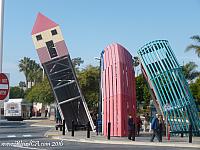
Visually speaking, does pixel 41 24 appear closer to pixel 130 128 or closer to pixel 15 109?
pixel 130 128

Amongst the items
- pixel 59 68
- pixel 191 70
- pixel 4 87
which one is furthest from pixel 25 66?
pixel 4 87

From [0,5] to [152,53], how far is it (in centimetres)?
2082

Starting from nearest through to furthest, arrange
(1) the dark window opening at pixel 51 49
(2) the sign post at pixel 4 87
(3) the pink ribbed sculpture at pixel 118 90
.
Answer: (2) the sign post at pixel 4 87, (3) the pink ribbed sculpture at pixel 118 90, (1) the dark window opening at pixel 51 49

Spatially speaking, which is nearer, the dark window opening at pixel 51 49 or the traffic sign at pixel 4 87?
the traffic sign at pixel 4 87

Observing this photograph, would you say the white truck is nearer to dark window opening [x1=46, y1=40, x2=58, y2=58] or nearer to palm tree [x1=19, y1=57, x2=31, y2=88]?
dark window opening [x1=46, y1=40, x2=58, y2=58]

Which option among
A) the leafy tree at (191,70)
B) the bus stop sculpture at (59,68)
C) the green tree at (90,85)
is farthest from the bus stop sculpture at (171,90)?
the leafy tree at (191,70)

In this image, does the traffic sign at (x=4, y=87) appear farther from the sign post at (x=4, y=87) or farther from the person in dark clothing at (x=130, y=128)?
the person in dark clothing at (x=130, y=128)

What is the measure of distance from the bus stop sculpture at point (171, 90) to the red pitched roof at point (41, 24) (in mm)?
8123

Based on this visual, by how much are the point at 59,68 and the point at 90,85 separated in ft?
73.9

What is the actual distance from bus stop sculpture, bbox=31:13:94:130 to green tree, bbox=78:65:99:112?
19.7m

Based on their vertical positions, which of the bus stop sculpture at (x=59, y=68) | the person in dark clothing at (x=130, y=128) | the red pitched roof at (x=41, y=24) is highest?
the red pitched roof at (x=41, y=24)

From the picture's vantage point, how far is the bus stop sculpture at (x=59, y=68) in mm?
34125

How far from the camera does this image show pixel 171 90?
97.3 feet

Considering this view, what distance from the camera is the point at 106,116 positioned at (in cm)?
2939
